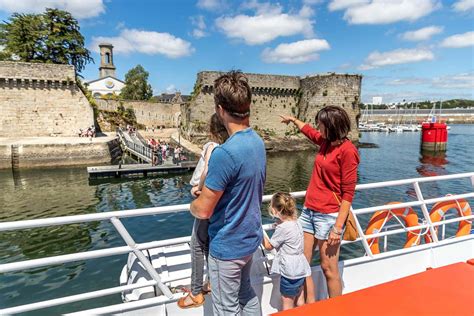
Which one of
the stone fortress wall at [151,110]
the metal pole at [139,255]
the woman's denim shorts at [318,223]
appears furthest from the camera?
→ the stone fortress wall at [151,110]

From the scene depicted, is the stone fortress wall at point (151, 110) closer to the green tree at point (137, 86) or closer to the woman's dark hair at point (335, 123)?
the green tree at point (137, 86)

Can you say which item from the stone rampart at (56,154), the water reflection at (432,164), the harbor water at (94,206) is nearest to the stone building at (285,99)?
the water reflection at (432,164)

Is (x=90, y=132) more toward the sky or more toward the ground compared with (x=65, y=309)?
more toward the sky

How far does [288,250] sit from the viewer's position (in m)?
2.51

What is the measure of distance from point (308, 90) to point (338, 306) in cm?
3856

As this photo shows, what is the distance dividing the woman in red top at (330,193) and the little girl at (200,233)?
995mm

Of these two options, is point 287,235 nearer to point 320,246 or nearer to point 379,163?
point 320,246

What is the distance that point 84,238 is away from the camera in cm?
944

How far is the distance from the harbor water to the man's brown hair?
531 centimetres

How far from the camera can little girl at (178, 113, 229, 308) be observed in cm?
202

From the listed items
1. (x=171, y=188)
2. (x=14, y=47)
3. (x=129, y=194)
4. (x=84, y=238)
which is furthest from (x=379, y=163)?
(x=14, y=47)

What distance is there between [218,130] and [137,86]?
63.4 m

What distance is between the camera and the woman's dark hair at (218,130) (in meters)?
2.04

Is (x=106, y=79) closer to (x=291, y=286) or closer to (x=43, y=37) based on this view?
(x=43, y=37)
